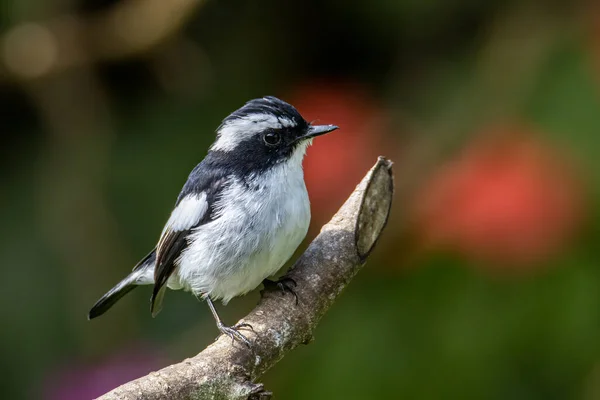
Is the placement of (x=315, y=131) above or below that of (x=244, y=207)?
above

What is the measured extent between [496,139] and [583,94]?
1.46 feet

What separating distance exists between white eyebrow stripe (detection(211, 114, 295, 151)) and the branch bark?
475 millimetres

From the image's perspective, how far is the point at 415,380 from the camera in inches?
150

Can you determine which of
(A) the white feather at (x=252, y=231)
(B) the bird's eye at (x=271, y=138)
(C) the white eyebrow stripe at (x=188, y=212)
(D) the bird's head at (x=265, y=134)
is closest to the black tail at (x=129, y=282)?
(C) the white eyebrow stripe at (x=188, y=212)

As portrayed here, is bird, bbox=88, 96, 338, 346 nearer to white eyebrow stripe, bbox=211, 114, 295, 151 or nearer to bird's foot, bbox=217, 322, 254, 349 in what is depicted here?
white eyebrow stripe, bbox=211, 114, 295, 151

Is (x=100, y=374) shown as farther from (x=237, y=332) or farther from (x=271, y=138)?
(x=237, y=332)

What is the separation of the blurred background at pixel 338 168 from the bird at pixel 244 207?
879 millimetres

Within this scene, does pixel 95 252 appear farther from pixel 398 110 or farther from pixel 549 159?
pixel 549 159

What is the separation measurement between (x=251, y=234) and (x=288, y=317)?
576 millimetres

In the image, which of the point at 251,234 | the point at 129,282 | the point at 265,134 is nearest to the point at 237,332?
the point at 251,234

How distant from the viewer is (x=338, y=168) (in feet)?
14.5

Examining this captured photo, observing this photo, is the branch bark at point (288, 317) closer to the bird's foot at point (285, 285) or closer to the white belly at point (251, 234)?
the bird's foot at point (285, 285)

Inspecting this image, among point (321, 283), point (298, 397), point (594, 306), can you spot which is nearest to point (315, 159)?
point (298, 397)

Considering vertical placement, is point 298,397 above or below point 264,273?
below
